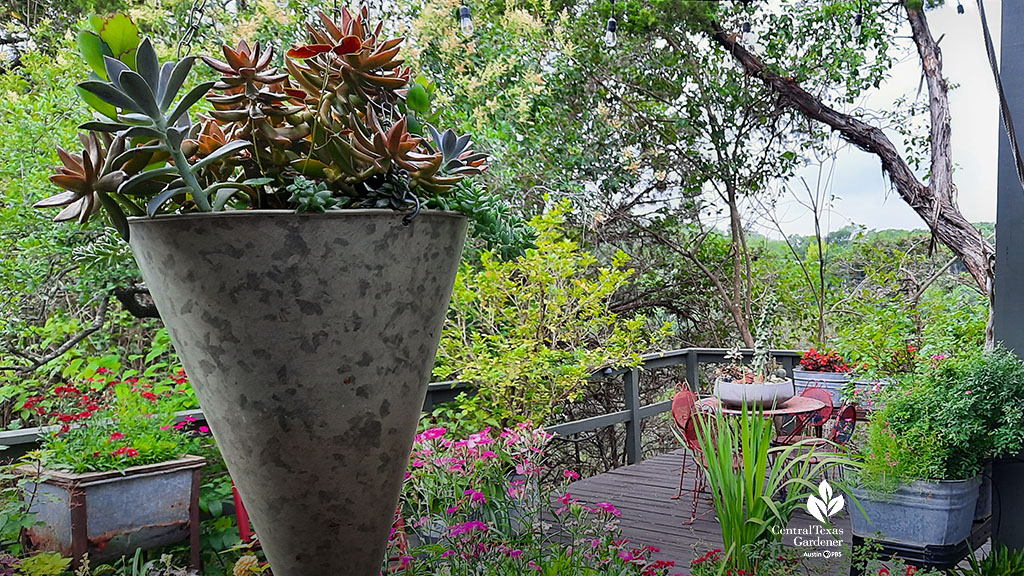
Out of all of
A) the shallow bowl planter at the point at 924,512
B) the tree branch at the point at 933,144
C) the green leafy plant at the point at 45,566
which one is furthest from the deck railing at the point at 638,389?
the green leafy plant at the point at 45,566

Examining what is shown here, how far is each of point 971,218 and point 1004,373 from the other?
3.76 meters

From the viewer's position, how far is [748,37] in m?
5.83

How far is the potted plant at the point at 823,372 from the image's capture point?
5017 millimetres

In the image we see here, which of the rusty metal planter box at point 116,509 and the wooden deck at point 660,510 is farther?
the wooden deck at point 660,510

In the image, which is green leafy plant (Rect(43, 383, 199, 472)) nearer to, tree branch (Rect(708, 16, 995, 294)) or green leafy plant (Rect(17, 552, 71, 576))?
green leafy plant (Rect(17, 552, 71, 576))

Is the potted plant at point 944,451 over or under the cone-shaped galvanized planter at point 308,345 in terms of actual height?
under

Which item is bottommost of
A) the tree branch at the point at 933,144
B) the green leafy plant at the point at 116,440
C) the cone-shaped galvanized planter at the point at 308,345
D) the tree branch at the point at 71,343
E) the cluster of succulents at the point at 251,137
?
the green leafy plant at the point at 116,440

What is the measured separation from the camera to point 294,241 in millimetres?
639

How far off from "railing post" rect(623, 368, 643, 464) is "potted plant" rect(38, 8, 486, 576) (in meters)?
4.27

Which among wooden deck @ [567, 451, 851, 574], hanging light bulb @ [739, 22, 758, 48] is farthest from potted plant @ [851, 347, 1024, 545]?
hanging light bulb @ [739, 22, 758, 48]

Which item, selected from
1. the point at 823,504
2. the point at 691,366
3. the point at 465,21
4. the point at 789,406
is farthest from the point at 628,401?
the point at 465,21

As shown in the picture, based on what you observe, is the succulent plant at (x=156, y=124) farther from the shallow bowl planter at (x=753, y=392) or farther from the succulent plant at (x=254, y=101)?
the shallow bowl planter at (x=753, y=392)

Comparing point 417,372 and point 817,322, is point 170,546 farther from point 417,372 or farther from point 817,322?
point 817,322

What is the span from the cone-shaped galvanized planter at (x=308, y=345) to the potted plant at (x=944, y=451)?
6.43ft
